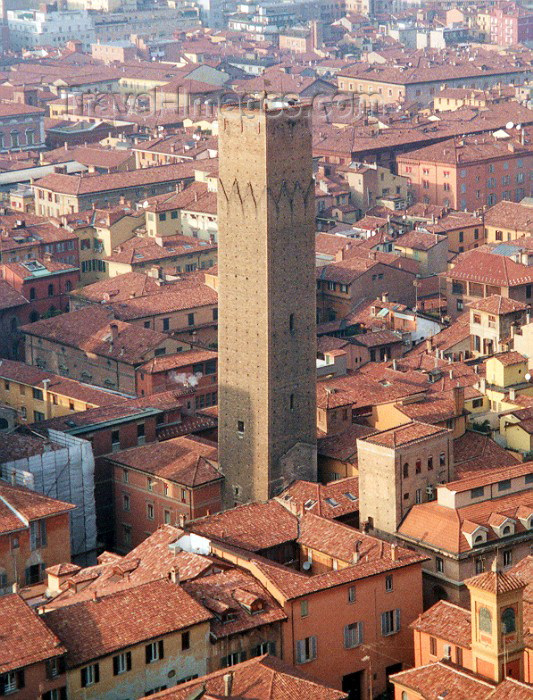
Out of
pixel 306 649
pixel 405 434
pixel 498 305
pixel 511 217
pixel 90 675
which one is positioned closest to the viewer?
pixel 90 675

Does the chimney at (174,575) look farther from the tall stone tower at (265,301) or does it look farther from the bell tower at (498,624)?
the tall stone tower at (265,301)

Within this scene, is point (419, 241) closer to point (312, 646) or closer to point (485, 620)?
point (312, 646)

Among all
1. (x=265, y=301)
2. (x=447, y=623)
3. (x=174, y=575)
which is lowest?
(x=447, y=623)

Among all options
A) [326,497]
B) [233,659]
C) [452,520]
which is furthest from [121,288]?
[233,659]

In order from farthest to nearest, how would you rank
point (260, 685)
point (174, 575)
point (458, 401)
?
point (458, 401)
point (174, 575)
point (260, 685)

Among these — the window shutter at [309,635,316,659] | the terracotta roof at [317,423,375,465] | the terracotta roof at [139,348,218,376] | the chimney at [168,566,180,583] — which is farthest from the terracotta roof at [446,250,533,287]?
the chimney at [168,566,180,583]

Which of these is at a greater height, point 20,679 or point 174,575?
point 174,575
